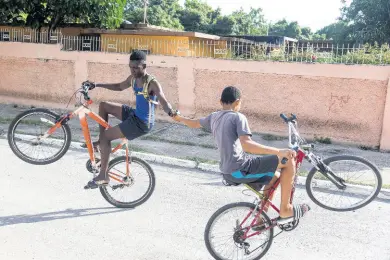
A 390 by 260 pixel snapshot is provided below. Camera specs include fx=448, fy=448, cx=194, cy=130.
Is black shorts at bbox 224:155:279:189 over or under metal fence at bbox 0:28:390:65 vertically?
under

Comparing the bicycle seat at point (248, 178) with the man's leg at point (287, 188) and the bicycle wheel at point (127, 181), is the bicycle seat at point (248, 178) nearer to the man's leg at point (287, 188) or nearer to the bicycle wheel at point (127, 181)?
the man's leg at point (287, 188)

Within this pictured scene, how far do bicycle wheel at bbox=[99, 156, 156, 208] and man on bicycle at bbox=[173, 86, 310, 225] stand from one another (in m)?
1.58

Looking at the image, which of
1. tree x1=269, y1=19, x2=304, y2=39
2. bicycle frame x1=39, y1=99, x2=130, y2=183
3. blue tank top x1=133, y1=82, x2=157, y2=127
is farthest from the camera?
tree x1=269, y1=19, x2=304, y2=39

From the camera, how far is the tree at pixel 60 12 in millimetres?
14203

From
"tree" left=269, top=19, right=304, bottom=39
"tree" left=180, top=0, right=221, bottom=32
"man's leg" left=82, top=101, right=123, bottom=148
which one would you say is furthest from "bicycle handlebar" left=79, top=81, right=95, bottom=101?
"tree" left=269, top=19, right=304, bottom=39

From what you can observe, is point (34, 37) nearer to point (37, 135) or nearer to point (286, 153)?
point (37, 135)

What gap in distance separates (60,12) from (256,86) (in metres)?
8.04

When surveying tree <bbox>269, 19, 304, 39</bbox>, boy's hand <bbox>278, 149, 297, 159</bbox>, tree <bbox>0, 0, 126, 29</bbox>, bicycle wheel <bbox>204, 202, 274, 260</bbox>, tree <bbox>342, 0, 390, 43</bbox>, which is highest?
tree <bbox>269, 19, 304, 39</bbox>

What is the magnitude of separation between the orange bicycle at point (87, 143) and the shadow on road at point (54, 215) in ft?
0.59

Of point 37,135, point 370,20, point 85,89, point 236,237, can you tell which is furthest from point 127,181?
point 370,20

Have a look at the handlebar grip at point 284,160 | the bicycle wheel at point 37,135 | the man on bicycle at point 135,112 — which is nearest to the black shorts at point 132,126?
the man on bicycle at point 135,112

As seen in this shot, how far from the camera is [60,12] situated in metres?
14.9

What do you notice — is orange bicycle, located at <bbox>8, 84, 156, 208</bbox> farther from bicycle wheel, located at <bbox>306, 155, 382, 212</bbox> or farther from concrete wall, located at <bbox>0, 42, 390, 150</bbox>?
A: concrete wall, located at <bbox>0, 42, 390, 150</bbox>

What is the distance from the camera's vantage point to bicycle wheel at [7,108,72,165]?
5.40m
